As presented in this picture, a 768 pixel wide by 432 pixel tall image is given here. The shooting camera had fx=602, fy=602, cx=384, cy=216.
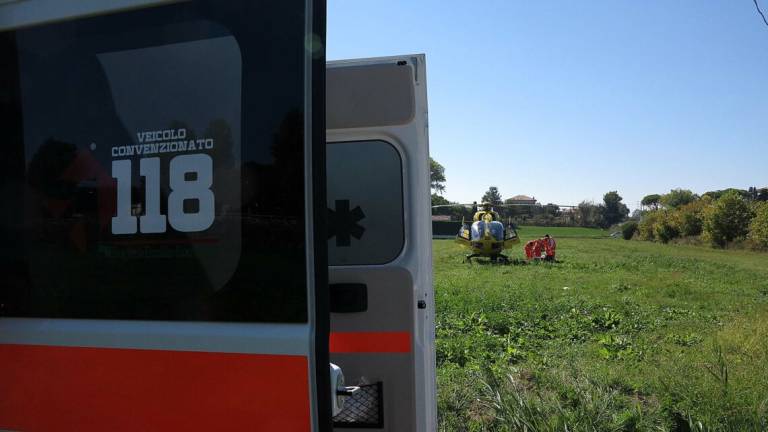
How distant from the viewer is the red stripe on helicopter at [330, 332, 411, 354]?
2693 millimetres

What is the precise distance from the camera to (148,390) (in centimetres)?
165

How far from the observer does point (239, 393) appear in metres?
1.58

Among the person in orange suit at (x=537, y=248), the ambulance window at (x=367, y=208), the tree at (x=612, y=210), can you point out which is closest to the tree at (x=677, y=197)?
the tree at (x=612, y=210)

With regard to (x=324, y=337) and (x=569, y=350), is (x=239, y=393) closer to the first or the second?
(x=324, y=337)

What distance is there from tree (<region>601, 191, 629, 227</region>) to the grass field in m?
66.8

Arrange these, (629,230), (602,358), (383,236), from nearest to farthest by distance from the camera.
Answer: (383,236) → (602,358) → (629,230)

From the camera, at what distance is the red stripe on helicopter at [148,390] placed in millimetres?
1550

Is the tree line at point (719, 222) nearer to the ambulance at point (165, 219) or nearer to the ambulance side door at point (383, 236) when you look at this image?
the ambulance side door at point (383, 236)

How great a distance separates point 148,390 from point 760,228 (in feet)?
120

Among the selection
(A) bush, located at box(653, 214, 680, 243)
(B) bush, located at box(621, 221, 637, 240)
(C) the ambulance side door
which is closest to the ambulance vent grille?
(C) the ambulance side door

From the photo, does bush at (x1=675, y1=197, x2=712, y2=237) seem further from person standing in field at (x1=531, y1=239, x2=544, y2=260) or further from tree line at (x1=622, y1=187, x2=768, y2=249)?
person standing in field at (x1=531, y1=239, x2=544, y2=260)

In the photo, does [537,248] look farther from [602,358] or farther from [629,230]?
[629,230]

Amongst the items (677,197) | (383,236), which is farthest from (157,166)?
(677,197)

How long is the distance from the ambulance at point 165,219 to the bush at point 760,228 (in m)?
35.3
